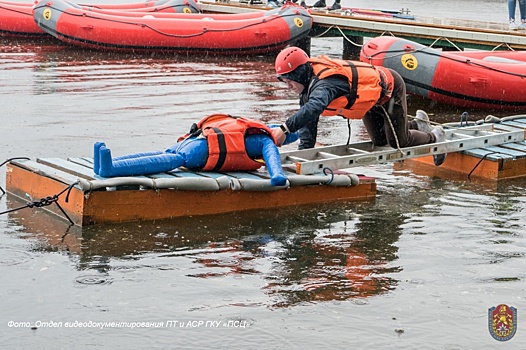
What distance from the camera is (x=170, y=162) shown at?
7.62m

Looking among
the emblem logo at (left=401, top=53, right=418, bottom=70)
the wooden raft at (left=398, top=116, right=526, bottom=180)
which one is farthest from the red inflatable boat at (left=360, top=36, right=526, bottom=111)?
the wooden raft at (left=398, top=116, right=526, bottom=180)

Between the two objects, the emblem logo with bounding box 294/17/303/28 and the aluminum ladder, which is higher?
the emblem logo with bounding box 294/17/303/28

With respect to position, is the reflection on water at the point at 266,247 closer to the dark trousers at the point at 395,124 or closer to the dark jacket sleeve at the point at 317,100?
the dark jacket sleeve at the point at 317,100

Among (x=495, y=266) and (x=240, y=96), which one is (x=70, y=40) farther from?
(x=495, y=266)

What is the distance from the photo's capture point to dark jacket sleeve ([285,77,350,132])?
26.2ft

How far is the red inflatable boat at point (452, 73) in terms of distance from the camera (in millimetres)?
13617

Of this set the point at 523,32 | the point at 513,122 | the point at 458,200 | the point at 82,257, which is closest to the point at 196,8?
the point at 523,32

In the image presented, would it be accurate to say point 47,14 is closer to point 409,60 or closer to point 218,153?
point 409,60

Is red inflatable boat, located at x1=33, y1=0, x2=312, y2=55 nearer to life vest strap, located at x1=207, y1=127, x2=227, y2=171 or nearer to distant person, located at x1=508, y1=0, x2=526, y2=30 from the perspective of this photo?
distant person, located at x1=508, y1=0, x2=526, y2=30

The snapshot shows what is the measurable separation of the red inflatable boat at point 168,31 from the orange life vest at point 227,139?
1168cm

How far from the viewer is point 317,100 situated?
8.01m

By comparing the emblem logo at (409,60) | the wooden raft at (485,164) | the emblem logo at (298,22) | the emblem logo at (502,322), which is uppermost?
the emblem logo at (298,22)

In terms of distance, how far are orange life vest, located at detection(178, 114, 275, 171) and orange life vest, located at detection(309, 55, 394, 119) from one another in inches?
29.3

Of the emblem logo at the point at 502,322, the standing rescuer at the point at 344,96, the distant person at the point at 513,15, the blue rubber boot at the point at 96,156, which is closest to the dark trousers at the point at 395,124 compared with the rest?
the standing rescuer at the point at 344,96
